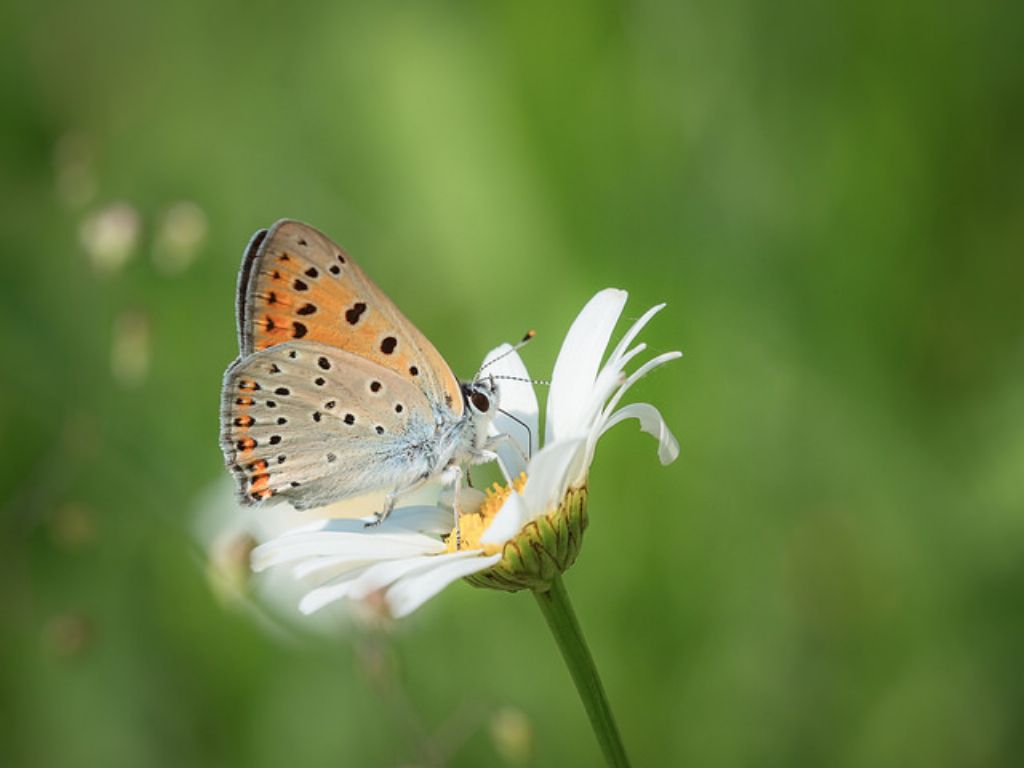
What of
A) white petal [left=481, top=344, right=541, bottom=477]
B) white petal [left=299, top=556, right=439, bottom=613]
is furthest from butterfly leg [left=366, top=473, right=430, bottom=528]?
white petal [left=299, top=556, right=439, bottom=613]

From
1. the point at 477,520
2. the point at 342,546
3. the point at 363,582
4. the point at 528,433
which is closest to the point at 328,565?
the point at 342,546

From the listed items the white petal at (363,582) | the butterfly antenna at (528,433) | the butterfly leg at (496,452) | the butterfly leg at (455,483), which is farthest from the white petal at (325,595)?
the butterfly antenna at (528,433)

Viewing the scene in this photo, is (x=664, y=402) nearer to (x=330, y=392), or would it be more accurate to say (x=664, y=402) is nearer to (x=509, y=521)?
(x=330, y=392)

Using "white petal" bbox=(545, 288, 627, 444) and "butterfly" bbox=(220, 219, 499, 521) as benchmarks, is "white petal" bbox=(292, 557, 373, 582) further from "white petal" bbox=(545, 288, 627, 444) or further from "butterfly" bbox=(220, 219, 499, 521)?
"white petal" bbox=(545, 288, 627, 444)

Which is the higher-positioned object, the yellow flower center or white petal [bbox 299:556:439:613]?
the yellow flower center

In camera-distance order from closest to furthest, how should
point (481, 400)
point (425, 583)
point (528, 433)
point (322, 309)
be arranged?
point (425, 583)
point (322, 309)
point (481, 400)
point (528, 433)
